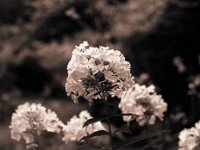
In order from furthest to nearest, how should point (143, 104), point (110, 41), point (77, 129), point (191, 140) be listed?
point (110, 41)
point (143, 104)
point (77, 129)
point (191, 140)

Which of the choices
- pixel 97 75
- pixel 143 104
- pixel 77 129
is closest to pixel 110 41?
pixel 143 104

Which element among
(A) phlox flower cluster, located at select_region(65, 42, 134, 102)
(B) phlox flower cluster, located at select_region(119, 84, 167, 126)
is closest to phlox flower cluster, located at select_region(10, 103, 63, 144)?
(B) phlox flower cluster, located at select_region(119, 84, 167, 126)

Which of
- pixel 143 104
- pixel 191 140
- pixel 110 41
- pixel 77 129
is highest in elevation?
pixel 110 41

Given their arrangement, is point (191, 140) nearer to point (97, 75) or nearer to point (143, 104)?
point (143, 104)

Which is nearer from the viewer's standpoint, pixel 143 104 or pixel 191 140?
pixel 191 140

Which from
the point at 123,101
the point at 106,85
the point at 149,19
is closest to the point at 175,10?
the point at 149,19

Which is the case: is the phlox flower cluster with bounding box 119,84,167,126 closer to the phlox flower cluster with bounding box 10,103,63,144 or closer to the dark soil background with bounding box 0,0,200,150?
the phlox flower cluster with bounding box 10,103,63,144

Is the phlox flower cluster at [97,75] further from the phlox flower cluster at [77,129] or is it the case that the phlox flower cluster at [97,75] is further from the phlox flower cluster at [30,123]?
the phlox flower cluster at [77,129]
